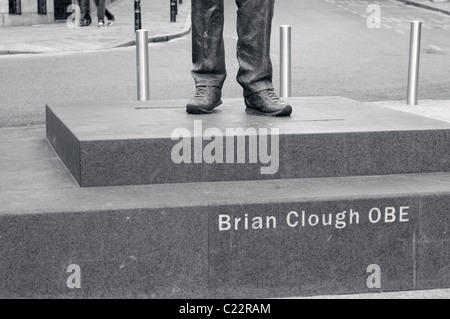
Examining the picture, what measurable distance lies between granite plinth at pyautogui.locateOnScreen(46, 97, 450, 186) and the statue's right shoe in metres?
0.17

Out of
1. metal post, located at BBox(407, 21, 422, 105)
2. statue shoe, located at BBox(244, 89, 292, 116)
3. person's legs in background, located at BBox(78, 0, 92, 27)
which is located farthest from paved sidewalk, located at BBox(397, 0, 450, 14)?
statue shoe, located at BBox(244, 89, 292, 116)

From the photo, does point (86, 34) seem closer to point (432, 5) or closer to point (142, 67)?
point (142, 67)

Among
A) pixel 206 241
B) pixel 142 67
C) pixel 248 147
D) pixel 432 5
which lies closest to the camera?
pixel 206 241

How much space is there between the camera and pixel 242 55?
231 inches

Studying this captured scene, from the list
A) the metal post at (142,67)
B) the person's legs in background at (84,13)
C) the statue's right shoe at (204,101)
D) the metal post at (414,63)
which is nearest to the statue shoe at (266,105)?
Answer: the statue's right shoe at (204,101)

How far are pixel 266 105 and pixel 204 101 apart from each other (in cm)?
39

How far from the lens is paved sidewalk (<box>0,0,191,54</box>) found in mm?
17141

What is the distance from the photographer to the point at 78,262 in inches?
165

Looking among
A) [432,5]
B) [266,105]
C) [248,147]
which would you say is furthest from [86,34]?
[432,5]

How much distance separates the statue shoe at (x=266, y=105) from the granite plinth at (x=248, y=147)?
0.26 ft

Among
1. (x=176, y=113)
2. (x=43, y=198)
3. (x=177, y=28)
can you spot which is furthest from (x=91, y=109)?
(x=177, y=28)

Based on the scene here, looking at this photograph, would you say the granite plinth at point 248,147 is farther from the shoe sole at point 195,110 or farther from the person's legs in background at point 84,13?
the person's legs in background at point 84,13

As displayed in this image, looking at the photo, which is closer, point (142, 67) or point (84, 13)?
point (142, 67)

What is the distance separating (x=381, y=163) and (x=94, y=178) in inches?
59.8
